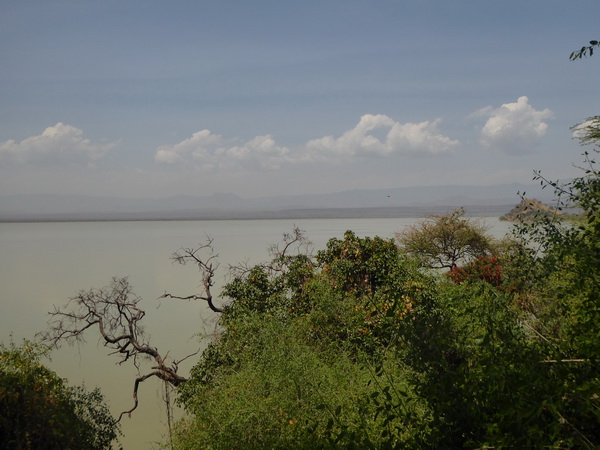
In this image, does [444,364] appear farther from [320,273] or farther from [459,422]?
[320,273]

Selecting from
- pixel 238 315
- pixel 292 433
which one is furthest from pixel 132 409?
pixel 292 433

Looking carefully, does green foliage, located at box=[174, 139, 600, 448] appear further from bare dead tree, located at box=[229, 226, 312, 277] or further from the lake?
the lake

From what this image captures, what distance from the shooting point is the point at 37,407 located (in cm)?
1126

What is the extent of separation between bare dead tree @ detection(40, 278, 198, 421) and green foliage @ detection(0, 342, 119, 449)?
4.28 meters

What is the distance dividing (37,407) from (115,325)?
295 inches

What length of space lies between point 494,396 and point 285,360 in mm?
6915

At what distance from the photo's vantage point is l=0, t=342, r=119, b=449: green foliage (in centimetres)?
1089

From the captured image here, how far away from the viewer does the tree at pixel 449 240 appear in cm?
3247

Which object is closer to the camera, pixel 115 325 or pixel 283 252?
pixel 115 325

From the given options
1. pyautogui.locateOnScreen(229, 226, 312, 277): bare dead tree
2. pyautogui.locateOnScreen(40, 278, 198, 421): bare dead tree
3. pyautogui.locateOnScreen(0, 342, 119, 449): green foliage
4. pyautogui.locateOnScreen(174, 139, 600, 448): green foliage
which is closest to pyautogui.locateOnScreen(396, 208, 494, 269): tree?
pyautogui.locateOnScreen(174, 139, 600, 448): green foliage

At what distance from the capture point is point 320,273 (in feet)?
56.0

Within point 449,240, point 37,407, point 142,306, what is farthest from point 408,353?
point 449,240

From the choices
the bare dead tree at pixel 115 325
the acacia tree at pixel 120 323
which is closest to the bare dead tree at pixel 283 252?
the acacia tree at pixel 120 323

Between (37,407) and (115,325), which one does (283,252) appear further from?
(37,407)
